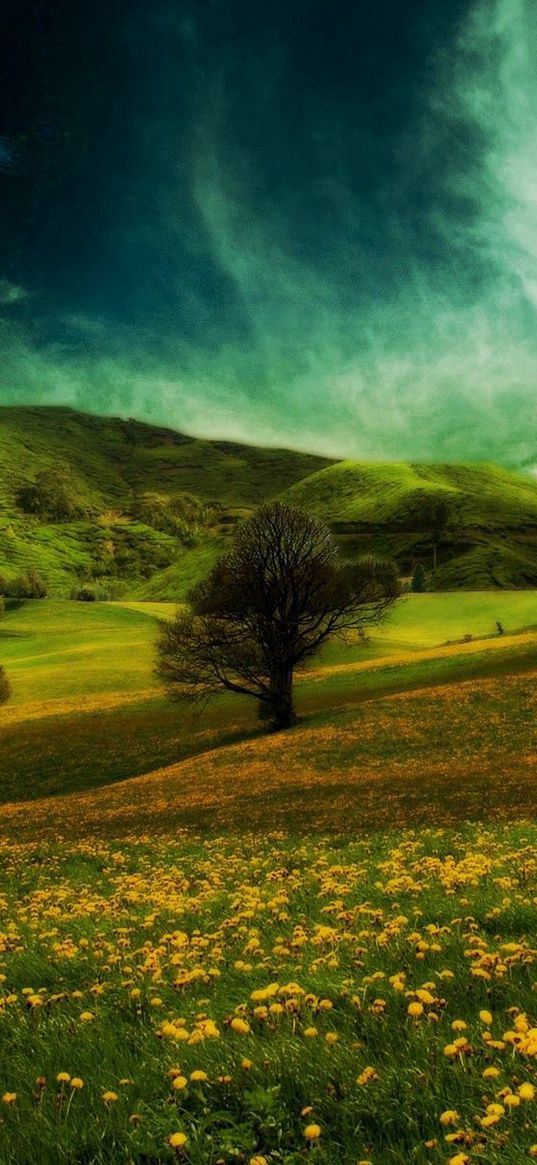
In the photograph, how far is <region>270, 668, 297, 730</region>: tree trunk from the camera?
5750 cm

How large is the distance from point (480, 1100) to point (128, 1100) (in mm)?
2451

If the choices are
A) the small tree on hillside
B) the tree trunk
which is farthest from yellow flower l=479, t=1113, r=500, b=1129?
the tree trunk

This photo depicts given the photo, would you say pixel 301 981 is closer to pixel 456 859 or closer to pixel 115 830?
pixel 456 859

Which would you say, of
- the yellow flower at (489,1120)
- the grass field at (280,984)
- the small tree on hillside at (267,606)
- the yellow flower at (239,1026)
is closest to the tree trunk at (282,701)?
the small tree on hillside at (267,606)

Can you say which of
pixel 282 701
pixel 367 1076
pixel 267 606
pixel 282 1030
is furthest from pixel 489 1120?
pixel 282 701

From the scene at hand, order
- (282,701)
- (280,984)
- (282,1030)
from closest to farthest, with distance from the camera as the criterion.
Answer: (282,1030) → (280,984) → (282,701)

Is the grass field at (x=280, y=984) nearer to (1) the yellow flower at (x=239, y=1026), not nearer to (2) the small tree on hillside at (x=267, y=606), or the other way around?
(1) the yellow flower at (x=239, y=1026)

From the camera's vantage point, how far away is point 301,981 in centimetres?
668

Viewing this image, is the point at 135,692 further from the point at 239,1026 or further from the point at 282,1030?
the point at 239,1026

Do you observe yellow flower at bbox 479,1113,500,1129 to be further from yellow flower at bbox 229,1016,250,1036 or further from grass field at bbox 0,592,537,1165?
yellow flower at bbox 229,1016,250,1036

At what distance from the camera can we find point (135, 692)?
297ft

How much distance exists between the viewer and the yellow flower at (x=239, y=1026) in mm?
5402

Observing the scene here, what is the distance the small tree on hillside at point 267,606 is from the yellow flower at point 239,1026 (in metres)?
49.8

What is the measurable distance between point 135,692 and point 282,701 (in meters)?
38.1
